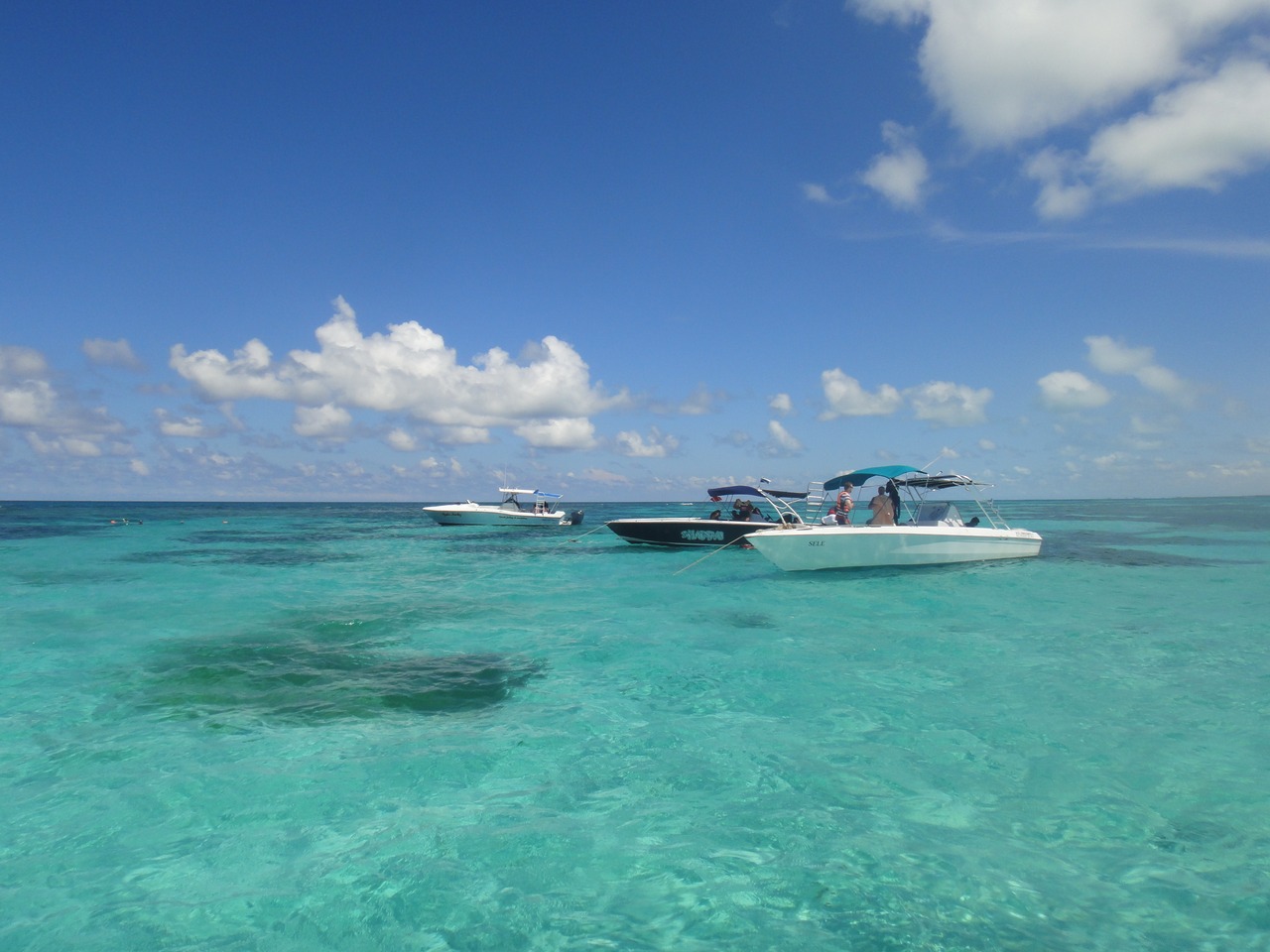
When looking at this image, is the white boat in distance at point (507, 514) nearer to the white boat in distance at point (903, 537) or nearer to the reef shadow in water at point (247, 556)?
the reef shadow in water at point (247, 556)

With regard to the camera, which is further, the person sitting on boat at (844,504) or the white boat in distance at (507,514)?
the white boat in distance at (507,514)

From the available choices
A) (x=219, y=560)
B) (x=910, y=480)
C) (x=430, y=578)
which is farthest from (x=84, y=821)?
(x=219, y=560)

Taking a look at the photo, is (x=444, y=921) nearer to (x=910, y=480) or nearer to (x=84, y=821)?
(x=84, y=821)

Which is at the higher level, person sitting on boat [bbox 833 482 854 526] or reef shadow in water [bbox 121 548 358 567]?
person sitting on boat [bbox 833 482 854 526]

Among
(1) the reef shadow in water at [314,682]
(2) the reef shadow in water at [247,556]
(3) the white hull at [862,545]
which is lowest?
(1) the reef shadow in water at [314,682]

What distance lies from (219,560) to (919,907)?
105ft

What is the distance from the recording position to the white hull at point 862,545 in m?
20.0

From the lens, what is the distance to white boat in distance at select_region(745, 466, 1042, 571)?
20.1 metres

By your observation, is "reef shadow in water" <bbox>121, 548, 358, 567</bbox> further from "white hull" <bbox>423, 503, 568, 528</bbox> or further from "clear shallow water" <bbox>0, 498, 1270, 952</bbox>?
"white hull" <bbox>423, 503, 568, 528</bbox>

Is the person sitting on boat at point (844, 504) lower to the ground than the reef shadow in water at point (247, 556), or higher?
higher

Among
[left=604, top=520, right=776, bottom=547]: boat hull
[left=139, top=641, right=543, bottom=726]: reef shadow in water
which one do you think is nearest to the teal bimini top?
[left=604, top=520, right=776, bottom=547]: boat hull

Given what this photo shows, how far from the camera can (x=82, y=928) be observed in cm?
444

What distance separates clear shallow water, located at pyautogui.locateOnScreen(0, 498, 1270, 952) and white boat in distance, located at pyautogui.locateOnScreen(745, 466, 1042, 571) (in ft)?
17.1

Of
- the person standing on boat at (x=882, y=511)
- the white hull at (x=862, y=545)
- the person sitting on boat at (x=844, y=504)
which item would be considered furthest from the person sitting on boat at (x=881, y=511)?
the person sitting on boat at (x=844, y=504)
